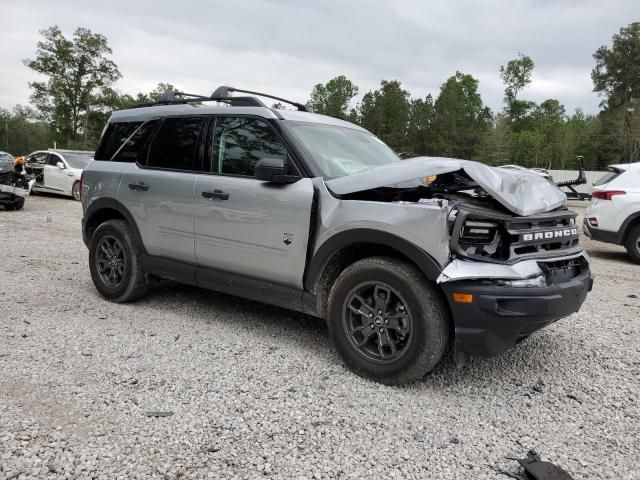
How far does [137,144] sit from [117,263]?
121 cm

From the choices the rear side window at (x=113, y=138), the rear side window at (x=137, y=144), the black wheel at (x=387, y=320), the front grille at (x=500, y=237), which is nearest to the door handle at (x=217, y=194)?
the rear side window at (x=137, y=144)

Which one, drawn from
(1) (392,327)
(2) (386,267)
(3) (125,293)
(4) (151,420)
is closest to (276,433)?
(4) (151,420)

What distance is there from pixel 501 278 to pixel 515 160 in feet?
203

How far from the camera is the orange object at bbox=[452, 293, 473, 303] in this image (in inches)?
117

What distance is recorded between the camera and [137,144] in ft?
16.3

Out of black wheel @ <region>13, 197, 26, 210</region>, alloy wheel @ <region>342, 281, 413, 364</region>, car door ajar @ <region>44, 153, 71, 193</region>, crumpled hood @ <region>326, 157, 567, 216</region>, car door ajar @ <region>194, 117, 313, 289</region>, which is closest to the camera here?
crumpled hood @ <region>326, 157, 567, 216</region>

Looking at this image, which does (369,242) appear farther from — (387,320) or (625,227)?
(625,227)

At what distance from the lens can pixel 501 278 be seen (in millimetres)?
2977

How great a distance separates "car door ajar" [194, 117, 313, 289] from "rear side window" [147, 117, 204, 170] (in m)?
0.24

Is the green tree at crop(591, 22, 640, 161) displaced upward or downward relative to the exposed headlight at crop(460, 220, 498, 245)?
upward

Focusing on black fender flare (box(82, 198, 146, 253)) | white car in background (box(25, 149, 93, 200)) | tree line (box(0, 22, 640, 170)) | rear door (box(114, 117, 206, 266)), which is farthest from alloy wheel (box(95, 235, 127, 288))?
tree line (box(0, 22, 640, 170))

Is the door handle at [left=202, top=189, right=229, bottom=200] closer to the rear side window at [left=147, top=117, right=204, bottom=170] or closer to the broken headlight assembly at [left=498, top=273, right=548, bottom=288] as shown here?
the rear side window at [left=147, top=117, right=204, bottom=170]

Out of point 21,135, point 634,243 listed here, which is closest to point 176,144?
point 634,243

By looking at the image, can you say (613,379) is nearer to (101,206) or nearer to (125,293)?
(125,293)
